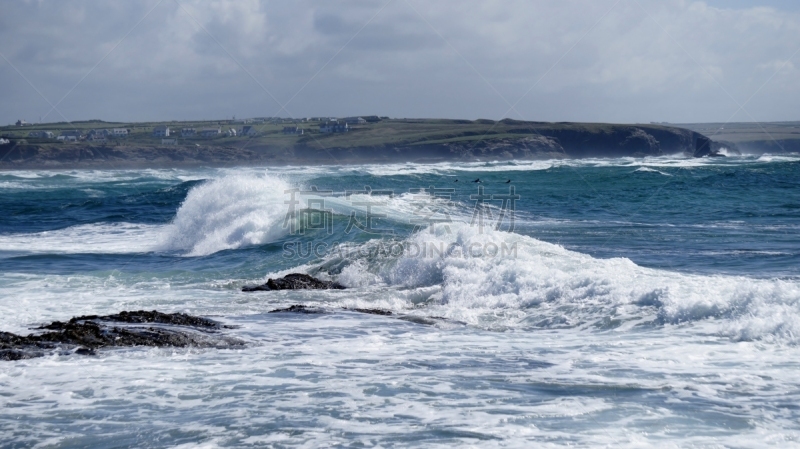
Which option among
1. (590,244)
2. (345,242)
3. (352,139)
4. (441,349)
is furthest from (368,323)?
(352,139)

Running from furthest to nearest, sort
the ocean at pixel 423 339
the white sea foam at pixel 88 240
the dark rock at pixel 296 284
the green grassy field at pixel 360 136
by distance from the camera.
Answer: the green grassy field at pixel 360 136 < the white sea foam at pixel 88 240 < the dark rock at pixel 296 284 < the ocean at pixel 423 339

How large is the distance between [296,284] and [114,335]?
178 inches

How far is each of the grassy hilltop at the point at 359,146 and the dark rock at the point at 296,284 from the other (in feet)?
242

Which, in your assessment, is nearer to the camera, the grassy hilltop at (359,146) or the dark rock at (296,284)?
the dark rock at (296,284)

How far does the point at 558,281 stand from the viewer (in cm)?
1143

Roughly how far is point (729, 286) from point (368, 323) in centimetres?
478

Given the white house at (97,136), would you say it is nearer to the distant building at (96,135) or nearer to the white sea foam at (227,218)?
the distant building at (96,135)

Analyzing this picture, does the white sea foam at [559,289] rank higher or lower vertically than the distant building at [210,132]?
lower

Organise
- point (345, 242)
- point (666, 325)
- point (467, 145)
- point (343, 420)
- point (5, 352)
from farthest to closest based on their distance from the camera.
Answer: point (467, 145) < point (345, 242) < point (666, 325) < point (5, 352) < point (343, 420)

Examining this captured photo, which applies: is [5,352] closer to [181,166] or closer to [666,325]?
[666,325]

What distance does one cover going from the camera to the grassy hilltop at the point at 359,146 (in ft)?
285

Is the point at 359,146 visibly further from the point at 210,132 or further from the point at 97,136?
the point at 97,136

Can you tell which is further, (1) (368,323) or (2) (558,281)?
(2) (558,281)

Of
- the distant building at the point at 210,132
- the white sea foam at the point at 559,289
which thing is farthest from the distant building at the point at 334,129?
the white sea foam at the point at 559,289
